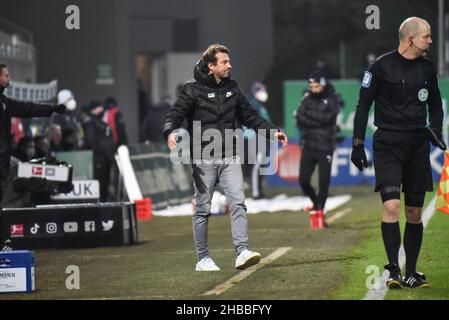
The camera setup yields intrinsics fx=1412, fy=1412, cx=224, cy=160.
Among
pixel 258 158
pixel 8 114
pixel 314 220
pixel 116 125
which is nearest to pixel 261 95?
pixel 258 158

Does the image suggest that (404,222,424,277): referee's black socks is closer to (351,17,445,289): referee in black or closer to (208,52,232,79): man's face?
(351,17,445,289): referee in black

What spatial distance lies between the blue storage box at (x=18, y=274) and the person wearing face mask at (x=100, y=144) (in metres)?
12.1

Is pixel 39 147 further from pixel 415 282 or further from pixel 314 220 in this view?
pixel 415 282

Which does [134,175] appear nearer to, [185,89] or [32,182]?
[32,182]

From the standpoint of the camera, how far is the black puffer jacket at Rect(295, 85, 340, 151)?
18781mm

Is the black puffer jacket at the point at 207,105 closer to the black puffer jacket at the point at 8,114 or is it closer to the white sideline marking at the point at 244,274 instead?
the white sideline marking at the point at 244,274

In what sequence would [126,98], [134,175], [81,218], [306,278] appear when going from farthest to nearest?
[126,98]
[134,175]
[81,218]
[306,278]

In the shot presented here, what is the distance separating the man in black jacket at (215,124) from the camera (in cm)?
1281

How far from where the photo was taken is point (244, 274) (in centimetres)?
1261

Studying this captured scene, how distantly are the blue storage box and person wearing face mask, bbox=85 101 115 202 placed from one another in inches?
477

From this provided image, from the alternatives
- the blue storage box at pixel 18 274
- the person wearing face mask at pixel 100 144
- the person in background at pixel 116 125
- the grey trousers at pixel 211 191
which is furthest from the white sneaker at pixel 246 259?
the person in background at pixel 116 125

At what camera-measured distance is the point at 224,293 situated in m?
11.2
